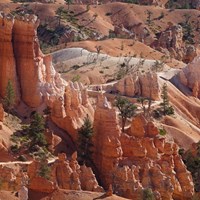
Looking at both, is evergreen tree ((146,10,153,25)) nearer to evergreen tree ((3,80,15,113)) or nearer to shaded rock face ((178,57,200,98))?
shaded rock face ((178,57,200,98))

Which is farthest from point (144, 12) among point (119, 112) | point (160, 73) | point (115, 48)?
point (119, 112)

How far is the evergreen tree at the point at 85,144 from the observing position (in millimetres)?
62812

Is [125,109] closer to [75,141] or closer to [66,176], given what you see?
[75,141]

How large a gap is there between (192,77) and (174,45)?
5487cm

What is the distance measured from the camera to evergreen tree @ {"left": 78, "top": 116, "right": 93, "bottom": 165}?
206ft

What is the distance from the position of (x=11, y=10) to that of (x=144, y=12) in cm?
3750

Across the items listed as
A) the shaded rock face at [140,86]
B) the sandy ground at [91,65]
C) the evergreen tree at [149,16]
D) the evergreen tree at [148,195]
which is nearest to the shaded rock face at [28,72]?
the evergreen tree at [148,195]

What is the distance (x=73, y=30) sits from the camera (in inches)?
6570

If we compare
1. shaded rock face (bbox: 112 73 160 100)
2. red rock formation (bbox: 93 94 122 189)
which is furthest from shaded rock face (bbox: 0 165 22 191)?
shaded rock face (bbox: 112 73 160 100)

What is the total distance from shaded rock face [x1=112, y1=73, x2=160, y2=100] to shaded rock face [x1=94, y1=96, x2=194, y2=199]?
27503mm

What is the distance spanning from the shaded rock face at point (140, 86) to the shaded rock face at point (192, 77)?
12271 millimetres

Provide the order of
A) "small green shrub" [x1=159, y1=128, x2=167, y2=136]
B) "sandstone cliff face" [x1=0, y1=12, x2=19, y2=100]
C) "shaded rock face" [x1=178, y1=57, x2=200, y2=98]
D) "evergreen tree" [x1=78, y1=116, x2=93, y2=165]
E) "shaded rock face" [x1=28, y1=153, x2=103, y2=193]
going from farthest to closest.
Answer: "shaded rock face" [x1=178, y1=57, x2=200, y2=98] → "small green shrub" [x1=159, y1=128, x2=167, y2=136] → "sandstone cliff face" [x1=0, y1=12, x2=19, y2=100] → "evergreen tree" [x1=78, y1=116, x2=93, y2=165] → "shaded rock face" [x1=28, y1=153, x2=103, y2=193]

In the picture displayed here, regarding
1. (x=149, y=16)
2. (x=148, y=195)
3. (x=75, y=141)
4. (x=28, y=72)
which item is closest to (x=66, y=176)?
(x=148, y=195)

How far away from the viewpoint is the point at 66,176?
55938mm
